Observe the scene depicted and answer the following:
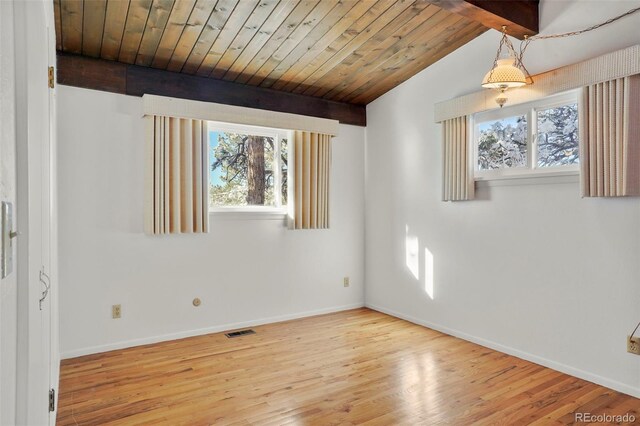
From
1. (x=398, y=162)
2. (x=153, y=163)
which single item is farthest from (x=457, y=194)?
(x=153, y=163)

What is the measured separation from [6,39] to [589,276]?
3278 mm

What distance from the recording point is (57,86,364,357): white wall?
3.25 metres

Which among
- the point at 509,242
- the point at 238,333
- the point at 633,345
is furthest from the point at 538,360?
the point at 238,333

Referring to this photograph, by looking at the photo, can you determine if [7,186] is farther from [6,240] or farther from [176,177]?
[176,177]

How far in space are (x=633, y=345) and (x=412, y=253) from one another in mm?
1980

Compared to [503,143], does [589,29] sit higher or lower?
higher

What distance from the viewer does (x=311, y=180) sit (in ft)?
14.2

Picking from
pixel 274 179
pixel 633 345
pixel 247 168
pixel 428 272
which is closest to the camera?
pixel 633 345

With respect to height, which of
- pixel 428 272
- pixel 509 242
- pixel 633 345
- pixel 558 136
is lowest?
pixel 633 345

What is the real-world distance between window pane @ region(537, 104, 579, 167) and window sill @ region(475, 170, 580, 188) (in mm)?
108

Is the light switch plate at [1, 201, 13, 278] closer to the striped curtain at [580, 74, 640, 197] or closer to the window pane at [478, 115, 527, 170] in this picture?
the striped curtain at [580, 74, 640, 197]

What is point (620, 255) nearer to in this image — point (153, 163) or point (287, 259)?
point (287, 259)

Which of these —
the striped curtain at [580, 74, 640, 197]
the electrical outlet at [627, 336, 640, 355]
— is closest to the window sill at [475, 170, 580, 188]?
the striped curtain at [580, 74, 640, 197]

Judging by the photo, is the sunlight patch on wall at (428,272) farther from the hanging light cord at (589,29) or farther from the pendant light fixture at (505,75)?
the hanging light cord at (589,29)
